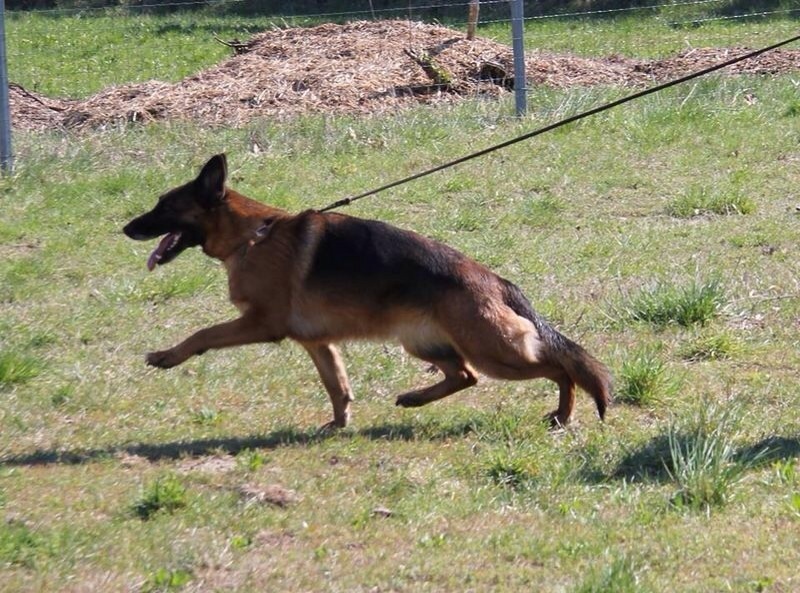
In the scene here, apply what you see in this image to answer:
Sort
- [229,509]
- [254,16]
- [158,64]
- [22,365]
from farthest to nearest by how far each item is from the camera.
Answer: [254,16] → [158,64] → [22,365] → [229,509]

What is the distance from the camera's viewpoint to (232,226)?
6.84 m

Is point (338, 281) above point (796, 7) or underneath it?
above

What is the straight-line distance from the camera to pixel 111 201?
1141cm

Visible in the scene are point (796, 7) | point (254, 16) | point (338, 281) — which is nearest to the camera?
point (338, 281)

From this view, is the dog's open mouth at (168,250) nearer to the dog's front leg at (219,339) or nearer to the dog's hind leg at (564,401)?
the dog's front leg at (219,339)

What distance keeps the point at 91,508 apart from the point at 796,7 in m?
24.3

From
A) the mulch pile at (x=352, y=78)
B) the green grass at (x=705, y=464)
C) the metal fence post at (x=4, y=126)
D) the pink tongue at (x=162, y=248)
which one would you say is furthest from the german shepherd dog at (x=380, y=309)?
the mulch pile at (x=352, y=78)

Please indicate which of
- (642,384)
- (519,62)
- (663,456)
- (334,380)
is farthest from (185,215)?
(519,62)

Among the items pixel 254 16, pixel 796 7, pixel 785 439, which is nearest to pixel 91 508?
pixel 785 439

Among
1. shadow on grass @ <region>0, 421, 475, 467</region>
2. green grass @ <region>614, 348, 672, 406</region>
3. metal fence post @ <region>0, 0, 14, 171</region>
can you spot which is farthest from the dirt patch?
metal fence post @ <region>0, 0, 14, 171</region>

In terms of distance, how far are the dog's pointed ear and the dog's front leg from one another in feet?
2.36

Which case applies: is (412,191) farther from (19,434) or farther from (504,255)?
(19,434)

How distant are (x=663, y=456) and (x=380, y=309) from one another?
1591mm

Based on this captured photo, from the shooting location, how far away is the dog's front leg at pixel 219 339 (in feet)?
21.4
